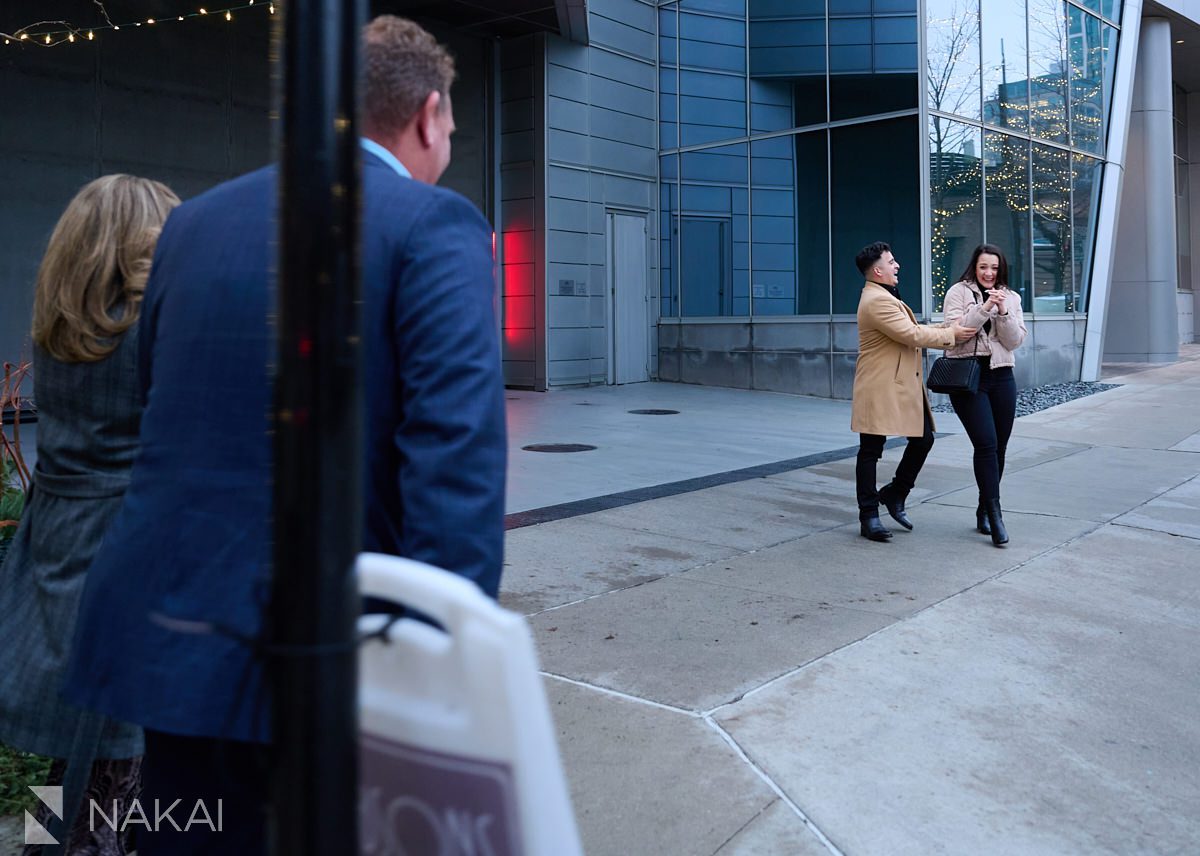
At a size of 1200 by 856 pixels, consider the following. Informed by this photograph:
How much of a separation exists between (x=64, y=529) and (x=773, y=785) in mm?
2119

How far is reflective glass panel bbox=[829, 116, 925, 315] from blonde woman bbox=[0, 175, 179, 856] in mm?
14259

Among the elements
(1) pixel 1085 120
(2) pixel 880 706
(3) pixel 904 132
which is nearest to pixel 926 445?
(2) pixel 880 706

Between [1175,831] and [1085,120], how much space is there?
18162mm

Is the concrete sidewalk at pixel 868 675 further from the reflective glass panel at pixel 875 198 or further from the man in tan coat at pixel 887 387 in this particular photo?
the reflective glass panel at pixel 875 198

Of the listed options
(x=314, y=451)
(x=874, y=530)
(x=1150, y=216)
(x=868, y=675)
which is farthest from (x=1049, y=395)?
(x=314, y=451)

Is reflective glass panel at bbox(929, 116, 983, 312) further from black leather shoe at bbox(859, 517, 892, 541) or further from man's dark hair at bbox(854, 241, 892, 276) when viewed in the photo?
black leather shoe at bbox(859, 517, 892, 541)

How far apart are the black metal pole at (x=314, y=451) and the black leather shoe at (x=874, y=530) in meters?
6.04

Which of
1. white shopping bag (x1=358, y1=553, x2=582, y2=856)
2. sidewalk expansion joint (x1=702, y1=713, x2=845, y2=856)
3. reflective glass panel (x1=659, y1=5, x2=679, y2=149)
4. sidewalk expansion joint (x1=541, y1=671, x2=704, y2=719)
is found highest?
reflective glass panel (x1=659, y1=5, x2=679, y2=149)

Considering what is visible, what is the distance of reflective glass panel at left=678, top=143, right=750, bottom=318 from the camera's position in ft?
59.2

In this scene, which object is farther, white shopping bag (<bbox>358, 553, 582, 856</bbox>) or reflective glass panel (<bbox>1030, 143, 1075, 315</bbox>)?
reflective glass panel (<bbox>1030, 143, 1075, 315</bbox>)

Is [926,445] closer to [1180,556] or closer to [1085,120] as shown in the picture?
[1180,556]

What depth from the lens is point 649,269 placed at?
765 inches

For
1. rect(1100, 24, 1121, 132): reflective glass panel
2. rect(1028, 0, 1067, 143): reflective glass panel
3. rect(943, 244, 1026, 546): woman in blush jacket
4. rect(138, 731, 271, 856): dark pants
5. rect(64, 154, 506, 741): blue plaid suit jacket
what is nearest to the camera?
Answer: rect(64, 154, 506, 741): blue plaid suit jacket
